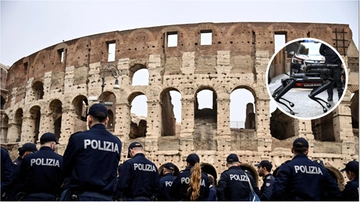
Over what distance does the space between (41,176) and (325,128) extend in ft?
69.5

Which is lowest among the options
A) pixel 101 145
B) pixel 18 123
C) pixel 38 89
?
pixel 101 145

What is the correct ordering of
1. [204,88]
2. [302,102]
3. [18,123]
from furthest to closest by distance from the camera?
[18,123]
[204,88]
[302,102]

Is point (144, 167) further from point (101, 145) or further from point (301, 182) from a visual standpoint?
point (301, 182)

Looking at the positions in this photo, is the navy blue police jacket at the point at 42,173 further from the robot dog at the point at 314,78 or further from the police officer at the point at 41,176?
the robot dog at the point at 314,78

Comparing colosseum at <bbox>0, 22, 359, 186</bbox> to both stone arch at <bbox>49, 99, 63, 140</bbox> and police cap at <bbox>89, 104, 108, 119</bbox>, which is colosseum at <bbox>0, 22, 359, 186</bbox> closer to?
stone arch at <bbox>49, 99, 63, 140</bbox>

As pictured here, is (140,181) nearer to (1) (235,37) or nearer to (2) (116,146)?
(2) (116,146)

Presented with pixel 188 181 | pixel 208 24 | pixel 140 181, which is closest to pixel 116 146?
pixel 140 181

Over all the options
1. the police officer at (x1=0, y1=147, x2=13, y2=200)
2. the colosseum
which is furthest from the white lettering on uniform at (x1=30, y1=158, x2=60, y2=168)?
the colosseum

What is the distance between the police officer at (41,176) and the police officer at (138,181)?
1093mm

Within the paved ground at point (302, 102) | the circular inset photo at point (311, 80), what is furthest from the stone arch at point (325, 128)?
the circular inset photo at point (311, 80)

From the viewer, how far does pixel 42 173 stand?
561cm

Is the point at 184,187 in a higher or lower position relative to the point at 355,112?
lower

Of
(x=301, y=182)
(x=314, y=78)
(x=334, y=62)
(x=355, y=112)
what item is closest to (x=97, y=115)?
(x=301, y=182)

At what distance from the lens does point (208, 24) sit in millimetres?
23250
